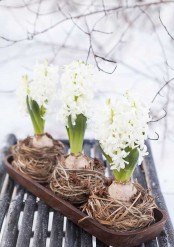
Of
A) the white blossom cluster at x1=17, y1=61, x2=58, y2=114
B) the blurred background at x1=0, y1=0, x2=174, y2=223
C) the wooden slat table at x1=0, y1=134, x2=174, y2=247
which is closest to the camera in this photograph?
the wooden slat table at x1=0, y1=134, x2=174, y2=247

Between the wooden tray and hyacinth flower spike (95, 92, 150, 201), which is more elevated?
hyacinth flower spike (95, 92, 150, 201)

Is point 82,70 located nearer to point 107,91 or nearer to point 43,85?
point 43,85

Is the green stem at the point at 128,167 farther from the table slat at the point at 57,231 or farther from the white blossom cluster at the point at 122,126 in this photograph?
the table slat at the point at 57,231

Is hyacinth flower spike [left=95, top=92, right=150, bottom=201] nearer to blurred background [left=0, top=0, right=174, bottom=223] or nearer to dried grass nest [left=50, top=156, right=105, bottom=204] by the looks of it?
dried grass nest [left=50, top=156, right=105, bottom=204]

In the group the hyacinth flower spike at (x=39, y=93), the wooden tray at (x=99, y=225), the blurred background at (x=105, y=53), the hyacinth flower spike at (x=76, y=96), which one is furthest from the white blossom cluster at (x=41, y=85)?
the blurred background at (x=105, y=53)

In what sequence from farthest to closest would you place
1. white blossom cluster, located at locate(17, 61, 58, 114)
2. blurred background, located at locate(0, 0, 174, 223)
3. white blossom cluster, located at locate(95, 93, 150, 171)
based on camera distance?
blurred background, located at locate(0, 0, 174, 223) < white blossom cluster, located at locate(17, 61, 58, 114) < white blossom cluster, located at locate(95, 93, 150, 171)

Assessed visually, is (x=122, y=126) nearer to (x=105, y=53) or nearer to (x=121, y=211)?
(x=121, y=211)

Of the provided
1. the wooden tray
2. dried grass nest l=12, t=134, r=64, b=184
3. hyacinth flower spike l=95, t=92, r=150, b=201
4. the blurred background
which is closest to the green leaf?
hyacinth flower spike l=95, t=92, r=150, b=201
